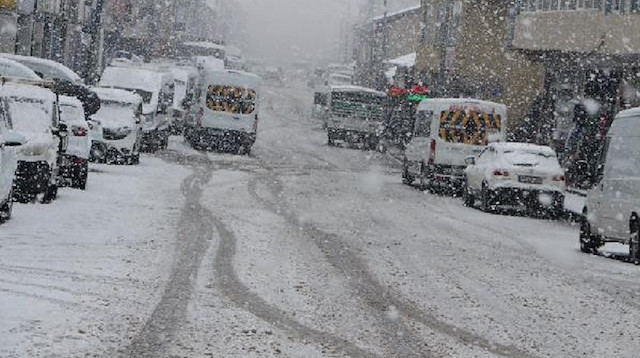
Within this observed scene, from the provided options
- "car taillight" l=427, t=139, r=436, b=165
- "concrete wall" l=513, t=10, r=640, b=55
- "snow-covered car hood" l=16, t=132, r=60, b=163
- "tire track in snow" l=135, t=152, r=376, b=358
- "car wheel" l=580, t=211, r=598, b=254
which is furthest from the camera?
"concrete wall" l=513, t=10, r=640, b=55

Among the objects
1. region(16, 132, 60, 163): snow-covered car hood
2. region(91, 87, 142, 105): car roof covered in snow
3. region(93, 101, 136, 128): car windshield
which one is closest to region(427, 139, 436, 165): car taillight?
region(93, 101, 136, 128): car windshield

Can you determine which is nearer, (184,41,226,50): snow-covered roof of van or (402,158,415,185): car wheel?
(402,158,415,185): car wheel

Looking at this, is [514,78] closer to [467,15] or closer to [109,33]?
[467,15]

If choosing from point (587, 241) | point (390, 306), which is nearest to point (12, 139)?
point (390, 306)

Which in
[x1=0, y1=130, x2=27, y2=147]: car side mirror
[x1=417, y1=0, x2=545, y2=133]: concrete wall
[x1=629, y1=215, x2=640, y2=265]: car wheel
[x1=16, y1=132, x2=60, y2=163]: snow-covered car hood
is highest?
[x1=417, y1=0, x2=545, y2=133]: concrete wall

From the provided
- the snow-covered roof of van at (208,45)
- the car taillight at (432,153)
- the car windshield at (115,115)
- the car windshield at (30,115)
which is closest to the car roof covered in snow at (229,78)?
the car windshield at (115,115)

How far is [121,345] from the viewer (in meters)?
8.65

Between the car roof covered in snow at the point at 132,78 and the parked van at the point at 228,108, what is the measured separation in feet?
6.42

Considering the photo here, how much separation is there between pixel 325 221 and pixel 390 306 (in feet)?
29.5

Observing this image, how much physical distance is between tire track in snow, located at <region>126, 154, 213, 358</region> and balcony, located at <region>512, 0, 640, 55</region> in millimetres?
13577

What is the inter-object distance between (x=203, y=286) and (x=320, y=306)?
133cm

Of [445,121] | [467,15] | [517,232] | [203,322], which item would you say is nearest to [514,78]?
[467,15]

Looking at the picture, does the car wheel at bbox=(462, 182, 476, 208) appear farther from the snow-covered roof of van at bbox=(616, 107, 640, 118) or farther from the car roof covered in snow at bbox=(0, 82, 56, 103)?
the car roof covered in snow at bbox=(0, 82, 56, 103)

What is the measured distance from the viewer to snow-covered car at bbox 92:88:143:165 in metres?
30.8
